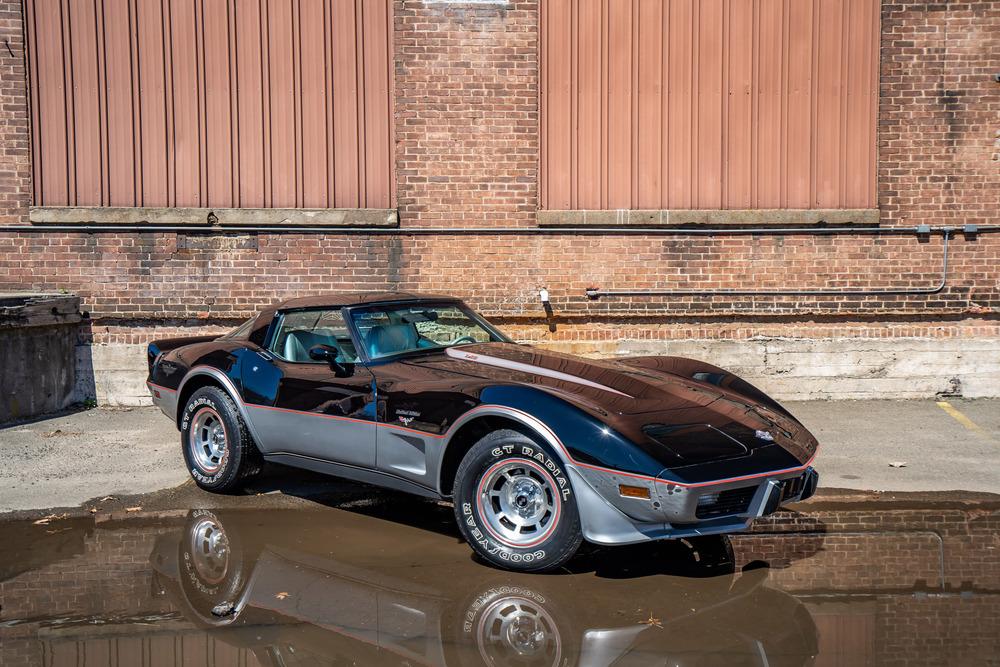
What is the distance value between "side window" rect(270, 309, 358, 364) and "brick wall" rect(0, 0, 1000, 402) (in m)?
3.49

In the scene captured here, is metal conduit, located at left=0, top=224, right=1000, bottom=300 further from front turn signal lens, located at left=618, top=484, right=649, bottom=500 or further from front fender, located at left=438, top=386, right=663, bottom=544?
front turn signal lens, located at left=618, top=484, right=649, bottom=500

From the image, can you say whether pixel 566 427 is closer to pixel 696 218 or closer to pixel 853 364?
pixel 696 218

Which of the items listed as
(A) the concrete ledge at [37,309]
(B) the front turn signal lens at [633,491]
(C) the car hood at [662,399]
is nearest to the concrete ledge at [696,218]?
(C) the car hood at [662,399]

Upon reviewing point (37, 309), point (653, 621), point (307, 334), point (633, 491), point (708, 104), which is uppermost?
point (708, 104)

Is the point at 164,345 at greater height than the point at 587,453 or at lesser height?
greater

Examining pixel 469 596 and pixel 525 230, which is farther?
pixel 525 230

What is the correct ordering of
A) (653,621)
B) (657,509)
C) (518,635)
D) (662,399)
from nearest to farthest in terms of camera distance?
(518,635)
(653,621)
(657,509)
(662,399)

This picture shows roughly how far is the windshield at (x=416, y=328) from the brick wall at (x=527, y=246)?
3.39m

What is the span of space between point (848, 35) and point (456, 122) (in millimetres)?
4061

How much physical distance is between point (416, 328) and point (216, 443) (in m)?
1.62

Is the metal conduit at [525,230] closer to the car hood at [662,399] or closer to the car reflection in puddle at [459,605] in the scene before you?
the car hood at [662,399]

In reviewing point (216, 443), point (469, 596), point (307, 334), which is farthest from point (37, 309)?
point (469, 596)

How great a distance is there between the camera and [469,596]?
440 centimetres

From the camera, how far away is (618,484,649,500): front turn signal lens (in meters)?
4.36
